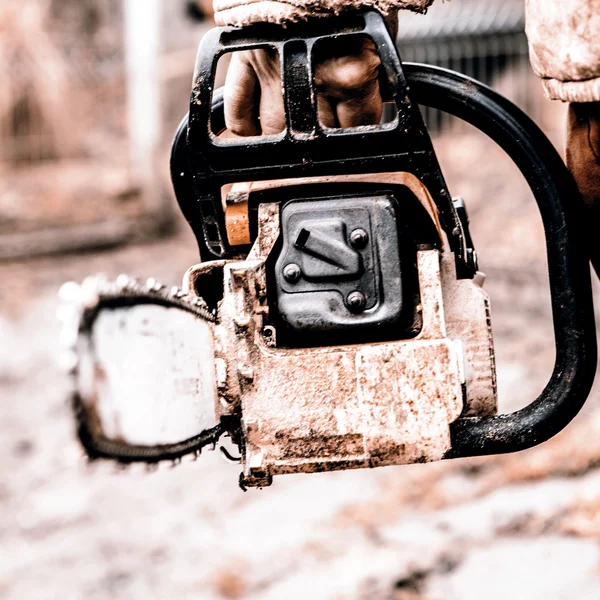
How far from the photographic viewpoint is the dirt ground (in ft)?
7.75

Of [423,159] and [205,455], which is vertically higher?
[423,159]

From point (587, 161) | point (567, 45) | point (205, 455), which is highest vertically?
point (567, 45)

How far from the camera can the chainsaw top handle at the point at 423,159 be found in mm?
940

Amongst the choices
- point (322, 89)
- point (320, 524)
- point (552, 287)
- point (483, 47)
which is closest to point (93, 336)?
point (322, 89)

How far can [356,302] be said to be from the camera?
95 centimetres

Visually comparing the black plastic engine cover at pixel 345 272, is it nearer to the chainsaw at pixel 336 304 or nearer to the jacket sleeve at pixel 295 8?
the chainsaw at pixel 336 304

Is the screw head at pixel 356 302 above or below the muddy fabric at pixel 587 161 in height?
below

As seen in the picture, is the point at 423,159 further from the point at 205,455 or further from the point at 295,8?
the point at 205,455

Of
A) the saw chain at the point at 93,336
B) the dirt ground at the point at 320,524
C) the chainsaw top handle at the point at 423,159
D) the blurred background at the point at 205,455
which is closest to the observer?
the saw chain at the point at 93,336

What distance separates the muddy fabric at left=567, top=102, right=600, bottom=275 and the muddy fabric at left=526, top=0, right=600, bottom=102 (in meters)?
0.06

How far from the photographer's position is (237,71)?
3.35 ft

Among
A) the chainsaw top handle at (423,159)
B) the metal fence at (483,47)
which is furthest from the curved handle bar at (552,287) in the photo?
the metal fence at (483,47)

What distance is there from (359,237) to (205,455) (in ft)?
8.60

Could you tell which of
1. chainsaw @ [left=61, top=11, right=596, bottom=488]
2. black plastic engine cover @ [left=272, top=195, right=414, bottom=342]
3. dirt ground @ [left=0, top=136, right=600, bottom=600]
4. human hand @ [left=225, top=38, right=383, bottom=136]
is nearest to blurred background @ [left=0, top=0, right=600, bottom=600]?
dirt ground @ [left=0, top=136, right=600, bottom=600]
